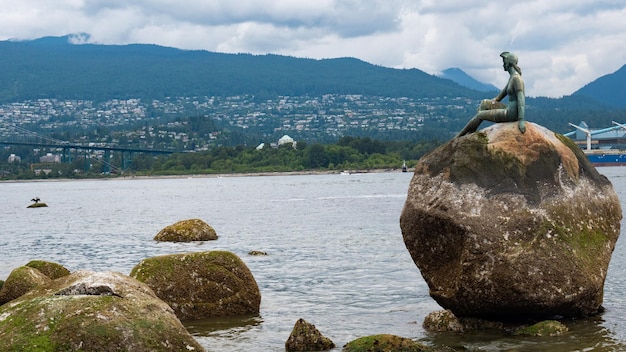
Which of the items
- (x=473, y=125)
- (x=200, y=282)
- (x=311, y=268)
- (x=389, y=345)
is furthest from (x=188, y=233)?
(x=389, y=345)

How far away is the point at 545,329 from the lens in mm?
15828

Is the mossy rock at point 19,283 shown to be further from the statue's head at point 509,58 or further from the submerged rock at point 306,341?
the statue's head at point 509,58

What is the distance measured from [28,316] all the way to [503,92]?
34.5 feet

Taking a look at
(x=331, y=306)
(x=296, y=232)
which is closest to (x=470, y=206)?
(x=331, y=306)

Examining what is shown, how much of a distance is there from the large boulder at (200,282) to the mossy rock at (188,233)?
70.6 ft

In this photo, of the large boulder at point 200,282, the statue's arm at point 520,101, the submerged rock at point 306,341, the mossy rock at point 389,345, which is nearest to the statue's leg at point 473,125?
the statue's arm at point 520,101

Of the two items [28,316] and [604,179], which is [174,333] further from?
[604,179]

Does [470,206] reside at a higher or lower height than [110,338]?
higher

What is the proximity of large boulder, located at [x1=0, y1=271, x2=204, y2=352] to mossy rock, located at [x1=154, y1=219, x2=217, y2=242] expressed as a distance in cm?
2789

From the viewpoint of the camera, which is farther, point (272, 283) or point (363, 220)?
point (363, 220)

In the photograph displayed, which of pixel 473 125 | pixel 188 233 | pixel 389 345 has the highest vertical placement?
pixel 473 125

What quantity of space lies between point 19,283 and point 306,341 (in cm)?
756

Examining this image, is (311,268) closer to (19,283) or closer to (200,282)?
(200,282)

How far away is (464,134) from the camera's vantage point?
59.2 feet
